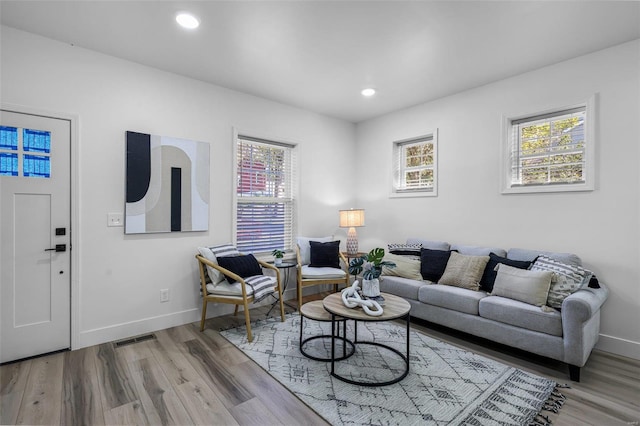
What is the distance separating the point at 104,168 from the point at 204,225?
110 cm

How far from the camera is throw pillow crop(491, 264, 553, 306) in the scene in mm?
2600

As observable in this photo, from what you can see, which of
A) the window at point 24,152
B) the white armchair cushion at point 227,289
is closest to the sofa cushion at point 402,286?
the white armchair cushion at point 227,289

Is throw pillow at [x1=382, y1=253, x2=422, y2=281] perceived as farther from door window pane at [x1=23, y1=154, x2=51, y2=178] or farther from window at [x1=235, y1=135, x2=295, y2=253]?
door window pane at [x1=23, y1=154, x2=51, y2=178]

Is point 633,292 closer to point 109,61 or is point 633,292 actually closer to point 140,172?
point 140,172

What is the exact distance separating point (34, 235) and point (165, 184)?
113cm

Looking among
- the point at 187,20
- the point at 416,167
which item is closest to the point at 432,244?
the point at 416,167

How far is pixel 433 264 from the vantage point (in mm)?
3520

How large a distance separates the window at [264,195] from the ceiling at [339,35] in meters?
0.94

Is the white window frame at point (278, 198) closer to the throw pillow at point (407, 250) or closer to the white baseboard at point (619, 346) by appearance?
the throw pillow at point (407, 250)

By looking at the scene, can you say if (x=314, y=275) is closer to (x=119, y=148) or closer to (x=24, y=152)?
(x=119, y=148)

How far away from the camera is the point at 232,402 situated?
6.66 feet

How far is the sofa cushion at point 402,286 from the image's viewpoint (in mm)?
3386

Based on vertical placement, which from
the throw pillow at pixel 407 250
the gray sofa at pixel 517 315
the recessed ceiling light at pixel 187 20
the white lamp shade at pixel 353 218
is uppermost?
the recessed ceiling light at pixel 187 20

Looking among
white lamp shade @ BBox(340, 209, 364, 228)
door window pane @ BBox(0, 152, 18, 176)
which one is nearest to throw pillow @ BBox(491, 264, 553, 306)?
white lamp shade @ BBox(340, 209, 364, 228)
